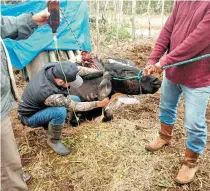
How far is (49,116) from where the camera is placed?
297 cm

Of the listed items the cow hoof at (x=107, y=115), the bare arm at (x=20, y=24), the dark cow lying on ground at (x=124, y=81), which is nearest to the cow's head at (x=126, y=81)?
the dark cow lying on ground at (x=124, y=81)

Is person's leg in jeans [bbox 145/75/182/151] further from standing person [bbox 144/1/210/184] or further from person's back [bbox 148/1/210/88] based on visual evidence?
person's back [bbox 148/1/210/88]

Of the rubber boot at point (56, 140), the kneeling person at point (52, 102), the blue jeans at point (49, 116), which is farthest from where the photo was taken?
the rubber boot at point (56, 140)

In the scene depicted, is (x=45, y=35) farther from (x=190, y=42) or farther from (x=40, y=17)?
(x=190, y=42)

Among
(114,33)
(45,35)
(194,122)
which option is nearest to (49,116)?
(194,122)

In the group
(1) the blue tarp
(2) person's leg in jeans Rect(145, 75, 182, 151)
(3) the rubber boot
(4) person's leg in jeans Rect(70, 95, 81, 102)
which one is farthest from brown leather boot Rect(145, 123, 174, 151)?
(1) the blue tarp

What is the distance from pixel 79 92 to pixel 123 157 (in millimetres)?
1143

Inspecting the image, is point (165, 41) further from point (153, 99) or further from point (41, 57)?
point (41, 57)

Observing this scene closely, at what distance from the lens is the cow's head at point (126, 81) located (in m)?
2.92

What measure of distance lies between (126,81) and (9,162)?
1536 mm

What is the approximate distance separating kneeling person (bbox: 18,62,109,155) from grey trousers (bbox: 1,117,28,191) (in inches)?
32.5

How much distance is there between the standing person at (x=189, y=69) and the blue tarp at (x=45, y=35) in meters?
3.01

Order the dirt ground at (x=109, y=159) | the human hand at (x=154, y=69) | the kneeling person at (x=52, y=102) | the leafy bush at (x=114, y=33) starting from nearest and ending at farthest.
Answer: the human hand at (x=154, y=69) → the dirt ground at (x=109, y=159) → the kneeling person at (x=52, y=102) → the leafy bush at (x=114, y=33)

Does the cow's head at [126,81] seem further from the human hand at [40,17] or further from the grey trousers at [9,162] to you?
the grey trousers at [9,162]
